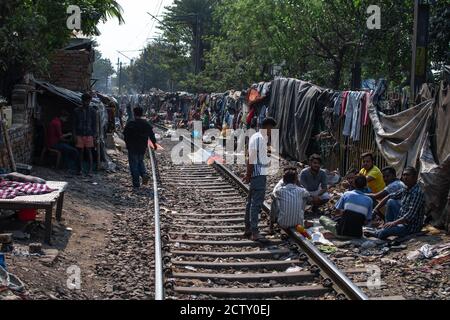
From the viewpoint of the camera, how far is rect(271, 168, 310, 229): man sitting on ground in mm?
9633

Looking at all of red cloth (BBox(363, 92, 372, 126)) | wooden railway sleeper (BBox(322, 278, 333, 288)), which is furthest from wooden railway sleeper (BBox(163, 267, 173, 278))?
red cloth (BBox(363, 92, 372, 126))

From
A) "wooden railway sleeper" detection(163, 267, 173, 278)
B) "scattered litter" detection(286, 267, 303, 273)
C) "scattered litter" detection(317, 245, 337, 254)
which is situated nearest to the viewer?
"wooden railway sleeper" detection(163, 267, 173, 278)

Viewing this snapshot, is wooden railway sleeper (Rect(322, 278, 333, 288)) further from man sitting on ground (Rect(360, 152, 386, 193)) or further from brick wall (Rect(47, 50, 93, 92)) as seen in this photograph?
brick wall (Rect(47, 50, 93, 92))

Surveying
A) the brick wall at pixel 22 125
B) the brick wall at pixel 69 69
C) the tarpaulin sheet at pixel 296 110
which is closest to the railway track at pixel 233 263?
the brick wall at pixel 22 125

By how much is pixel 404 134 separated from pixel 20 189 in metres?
6.68

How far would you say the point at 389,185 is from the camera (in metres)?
10.5

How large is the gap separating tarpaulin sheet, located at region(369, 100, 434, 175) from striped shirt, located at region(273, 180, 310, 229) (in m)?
2.59

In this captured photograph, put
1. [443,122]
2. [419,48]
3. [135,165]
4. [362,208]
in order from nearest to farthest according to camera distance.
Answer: [362,208], [443,122], [419,48], [135,165]

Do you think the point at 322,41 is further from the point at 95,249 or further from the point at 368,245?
the point at 95,249

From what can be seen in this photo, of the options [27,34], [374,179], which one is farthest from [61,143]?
[374,179]

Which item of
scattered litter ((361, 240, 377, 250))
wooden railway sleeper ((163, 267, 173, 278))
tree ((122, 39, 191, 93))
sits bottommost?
wooden railway sleeper ((163, 267, 173, 278))

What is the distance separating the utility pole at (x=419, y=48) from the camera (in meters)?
12.3

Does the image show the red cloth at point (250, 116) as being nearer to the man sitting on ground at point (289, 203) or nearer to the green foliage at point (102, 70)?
the man sitting on ground at point (289, 203)

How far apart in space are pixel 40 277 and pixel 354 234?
486cm
